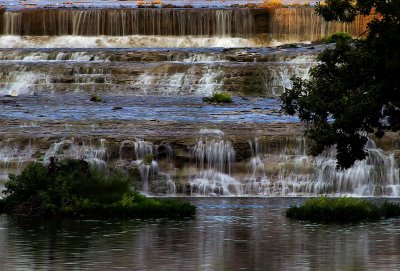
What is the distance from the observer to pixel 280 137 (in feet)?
152

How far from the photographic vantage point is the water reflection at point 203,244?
964 inches

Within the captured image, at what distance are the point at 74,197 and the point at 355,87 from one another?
8605mm

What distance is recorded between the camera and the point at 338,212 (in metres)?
34.4

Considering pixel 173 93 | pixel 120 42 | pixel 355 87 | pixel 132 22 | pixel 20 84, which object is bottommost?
pixel 173 93

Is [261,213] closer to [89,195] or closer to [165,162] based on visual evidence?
[89,195]

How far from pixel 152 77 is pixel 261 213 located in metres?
30.5

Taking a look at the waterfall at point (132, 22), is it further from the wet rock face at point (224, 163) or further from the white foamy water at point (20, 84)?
the wet rock face at point (224, 163)

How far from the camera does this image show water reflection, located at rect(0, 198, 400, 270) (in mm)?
24484

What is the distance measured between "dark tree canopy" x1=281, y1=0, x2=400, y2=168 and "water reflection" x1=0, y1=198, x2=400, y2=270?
7.91ft

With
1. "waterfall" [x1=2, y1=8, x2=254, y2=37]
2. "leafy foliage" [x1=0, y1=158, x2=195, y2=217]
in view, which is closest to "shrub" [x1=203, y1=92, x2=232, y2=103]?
"leafy foliage" [x1=0, y1=158, x2=195, y2=217]

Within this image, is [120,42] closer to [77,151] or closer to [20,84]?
[20,84]

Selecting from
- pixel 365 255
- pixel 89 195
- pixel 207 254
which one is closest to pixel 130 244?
pixel 207 254

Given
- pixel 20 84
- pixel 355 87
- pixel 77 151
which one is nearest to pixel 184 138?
pixel 77 151

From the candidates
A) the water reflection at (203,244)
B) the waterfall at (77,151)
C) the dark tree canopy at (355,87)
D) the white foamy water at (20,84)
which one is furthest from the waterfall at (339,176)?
the white foamy water at (20,84)
